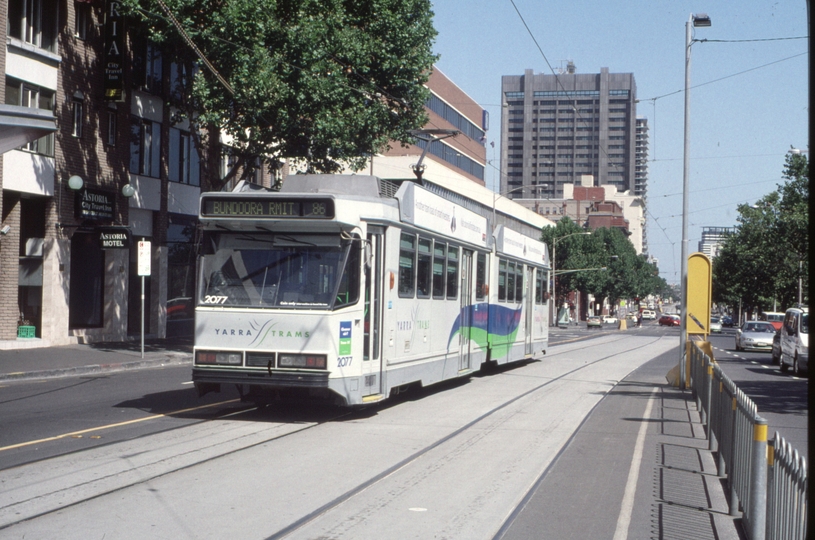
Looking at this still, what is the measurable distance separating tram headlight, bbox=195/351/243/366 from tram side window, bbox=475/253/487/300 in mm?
7338

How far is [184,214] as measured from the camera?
34500 mm

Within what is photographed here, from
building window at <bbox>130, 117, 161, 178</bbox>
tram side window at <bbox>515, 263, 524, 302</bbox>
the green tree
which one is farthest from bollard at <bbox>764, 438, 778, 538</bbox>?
building window at <bbox>130, 117, 161, 178</bbox>

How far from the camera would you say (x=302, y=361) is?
38.5 feet

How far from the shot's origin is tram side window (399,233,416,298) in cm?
1357

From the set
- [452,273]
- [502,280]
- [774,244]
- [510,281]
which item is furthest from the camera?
[774,244]

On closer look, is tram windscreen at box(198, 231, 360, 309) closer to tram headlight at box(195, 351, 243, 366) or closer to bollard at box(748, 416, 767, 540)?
tram headlight at box(195, 351, 243, 366)

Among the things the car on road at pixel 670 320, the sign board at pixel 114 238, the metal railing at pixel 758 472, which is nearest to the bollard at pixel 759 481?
the metal railing at pixel 758 472

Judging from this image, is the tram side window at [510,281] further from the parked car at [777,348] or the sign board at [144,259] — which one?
the parked car at [777,348]

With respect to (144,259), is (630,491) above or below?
below

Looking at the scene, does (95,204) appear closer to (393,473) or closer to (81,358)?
(81,358)

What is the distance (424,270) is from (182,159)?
21.8 meters

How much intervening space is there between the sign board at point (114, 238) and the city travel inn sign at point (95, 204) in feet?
3.05

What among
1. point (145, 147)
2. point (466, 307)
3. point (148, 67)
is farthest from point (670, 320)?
point (466, 307)

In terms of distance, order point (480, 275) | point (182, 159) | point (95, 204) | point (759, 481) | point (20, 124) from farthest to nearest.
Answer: point (182, 159)
point (95, 204)
point (480, 275)
point (20, 124)
point (759, 481)
